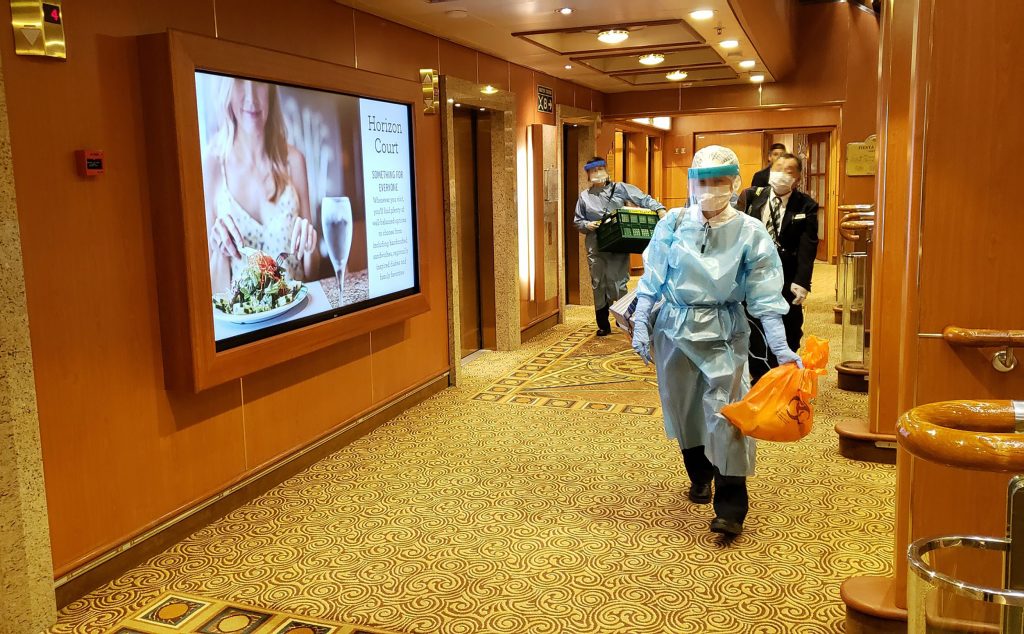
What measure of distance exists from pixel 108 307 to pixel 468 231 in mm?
4352

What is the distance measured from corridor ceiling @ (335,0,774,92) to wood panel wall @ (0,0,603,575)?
1.20 meters

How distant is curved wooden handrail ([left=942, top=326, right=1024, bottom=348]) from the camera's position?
2.14 metres

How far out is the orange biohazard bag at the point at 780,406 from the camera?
310 cm

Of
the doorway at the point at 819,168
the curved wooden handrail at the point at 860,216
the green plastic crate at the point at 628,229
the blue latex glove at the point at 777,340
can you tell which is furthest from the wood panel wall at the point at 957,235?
the doorway at the point at 819,168

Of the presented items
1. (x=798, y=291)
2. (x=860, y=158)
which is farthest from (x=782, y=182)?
(x=860, y=158)

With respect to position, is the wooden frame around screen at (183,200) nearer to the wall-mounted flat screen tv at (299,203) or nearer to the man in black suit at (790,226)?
the wall-mounted flat screen tv at (299,203)

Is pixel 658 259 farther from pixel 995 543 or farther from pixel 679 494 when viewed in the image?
pixel 995 543

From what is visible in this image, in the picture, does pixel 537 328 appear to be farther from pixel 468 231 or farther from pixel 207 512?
pixel 207 512

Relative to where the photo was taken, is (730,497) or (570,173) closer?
(730,497)

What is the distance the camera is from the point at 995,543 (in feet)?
4.21

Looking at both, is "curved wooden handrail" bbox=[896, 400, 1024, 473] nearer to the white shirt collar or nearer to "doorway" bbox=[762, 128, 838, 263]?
the white shirt collar

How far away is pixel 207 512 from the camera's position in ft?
12.4

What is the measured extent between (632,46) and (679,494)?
406 cm

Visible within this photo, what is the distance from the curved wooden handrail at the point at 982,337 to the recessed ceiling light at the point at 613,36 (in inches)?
170
